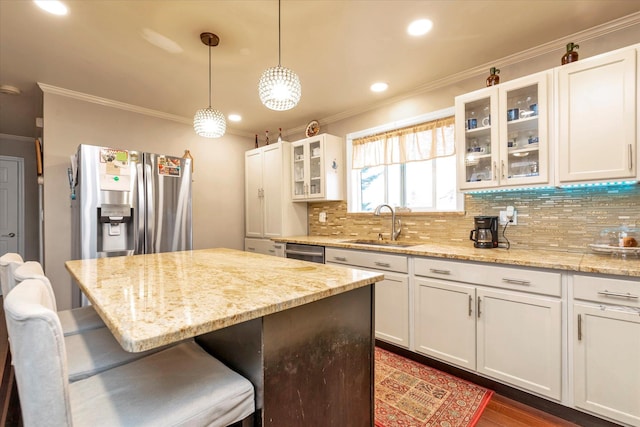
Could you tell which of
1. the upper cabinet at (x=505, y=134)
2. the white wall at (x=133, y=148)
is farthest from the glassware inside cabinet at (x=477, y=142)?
the white wall at (x=133, y=148)

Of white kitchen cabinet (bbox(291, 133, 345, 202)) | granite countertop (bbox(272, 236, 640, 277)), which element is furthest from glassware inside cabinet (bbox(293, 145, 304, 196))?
granite countertop (bbox(272, 236, 640, 277))

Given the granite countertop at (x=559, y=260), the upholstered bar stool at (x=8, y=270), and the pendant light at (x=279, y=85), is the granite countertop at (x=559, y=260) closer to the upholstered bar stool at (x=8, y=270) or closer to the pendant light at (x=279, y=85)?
the pendant light at (x=279, y=85)

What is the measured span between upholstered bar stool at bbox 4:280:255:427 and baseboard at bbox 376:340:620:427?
1801mm

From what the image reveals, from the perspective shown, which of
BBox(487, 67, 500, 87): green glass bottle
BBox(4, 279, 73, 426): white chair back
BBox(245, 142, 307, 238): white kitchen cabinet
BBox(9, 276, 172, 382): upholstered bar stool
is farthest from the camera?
BBox(245, 142, 307, 238): white kitchen cabinet

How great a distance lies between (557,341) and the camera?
5.57 feet

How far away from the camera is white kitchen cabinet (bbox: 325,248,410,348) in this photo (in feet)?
7.82

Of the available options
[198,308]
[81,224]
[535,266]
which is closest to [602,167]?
[535,266]

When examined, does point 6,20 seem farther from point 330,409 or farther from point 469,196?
point 469,196

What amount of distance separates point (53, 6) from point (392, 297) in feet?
9.88

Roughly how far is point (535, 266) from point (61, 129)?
13.8 ft

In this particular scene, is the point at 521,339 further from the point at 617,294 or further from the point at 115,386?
the point at 115,386

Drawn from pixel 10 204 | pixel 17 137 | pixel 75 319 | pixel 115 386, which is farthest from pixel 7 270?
pixel 17 137

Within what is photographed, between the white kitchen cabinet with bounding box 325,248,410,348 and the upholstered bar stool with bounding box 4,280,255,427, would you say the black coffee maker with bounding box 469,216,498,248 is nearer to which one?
the white kitchen cabinet with bounding box 325,248,410,348

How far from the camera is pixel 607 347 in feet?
5.08
